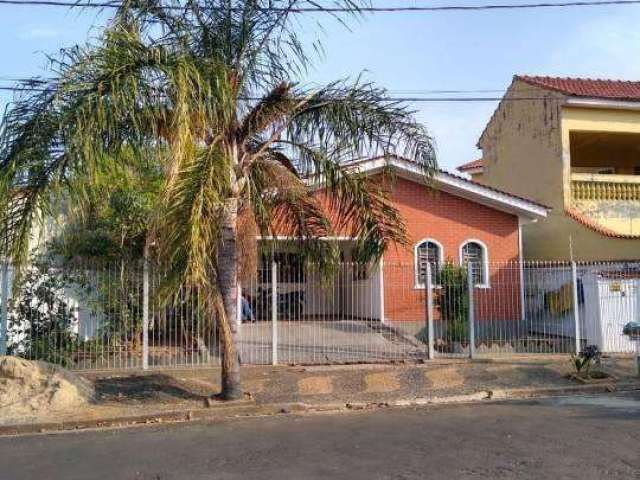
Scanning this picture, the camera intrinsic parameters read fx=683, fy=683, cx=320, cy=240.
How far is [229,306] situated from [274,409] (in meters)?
1.64

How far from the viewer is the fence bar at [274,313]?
13.3 metres

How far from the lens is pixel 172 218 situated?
8.43 metres

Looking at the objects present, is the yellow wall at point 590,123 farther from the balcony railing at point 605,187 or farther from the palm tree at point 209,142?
the palm tree at point 209,142

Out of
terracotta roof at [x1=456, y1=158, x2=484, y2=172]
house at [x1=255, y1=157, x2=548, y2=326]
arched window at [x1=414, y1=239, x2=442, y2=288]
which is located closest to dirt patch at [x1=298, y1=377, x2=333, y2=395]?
house at [x1=255, y1=157, x2=548, y2=326]

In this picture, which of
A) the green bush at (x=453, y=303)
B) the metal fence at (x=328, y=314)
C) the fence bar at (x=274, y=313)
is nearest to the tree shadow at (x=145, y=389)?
the metal fence at (x=328, y=314)

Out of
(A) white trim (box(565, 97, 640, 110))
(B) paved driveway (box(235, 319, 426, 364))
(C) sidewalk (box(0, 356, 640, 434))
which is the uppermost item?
(A) white trim (box(565, 97, 640, 110))

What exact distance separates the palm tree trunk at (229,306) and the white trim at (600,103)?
13.2m

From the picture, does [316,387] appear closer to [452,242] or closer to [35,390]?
[35,390]

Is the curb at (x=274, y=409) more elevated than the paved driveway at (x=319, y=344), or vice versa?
the paved driveway at (x=319, y=344)

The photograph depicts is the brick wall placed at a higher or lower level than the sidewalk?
higher

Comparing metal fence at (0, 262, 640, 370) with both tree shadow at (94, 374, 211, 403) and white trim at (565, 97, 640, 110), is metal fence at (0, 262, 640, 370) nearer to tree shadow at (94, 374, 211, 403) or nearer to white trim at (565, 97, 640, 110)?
tree shadow at (94, 374, 211, 403)

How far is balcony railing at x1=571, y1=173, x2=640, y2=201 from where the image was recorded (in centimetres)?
1992

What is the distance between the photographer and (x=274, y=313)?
527 inches

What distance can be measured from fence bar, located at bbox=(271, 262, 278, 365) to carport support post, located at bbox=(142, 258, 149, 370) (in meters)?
2.39
